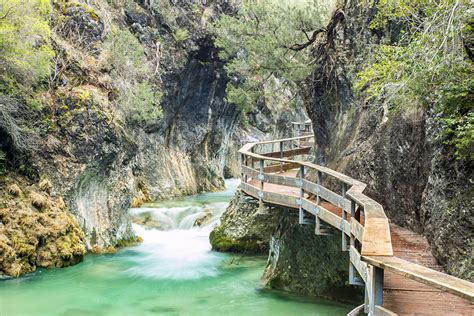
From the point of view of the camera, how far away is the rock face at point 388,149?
21.1 feet

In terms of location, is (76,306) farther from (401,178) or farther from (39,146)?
(401,178)

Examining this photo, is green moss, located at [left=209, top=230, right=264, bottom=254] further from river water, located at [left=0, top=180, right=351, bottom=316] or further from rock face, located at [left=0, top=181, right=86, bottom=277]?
rock face, located at [left=0, top=181, right=86, bottom=277]

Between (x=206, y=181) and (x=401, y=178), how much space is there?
24.4m

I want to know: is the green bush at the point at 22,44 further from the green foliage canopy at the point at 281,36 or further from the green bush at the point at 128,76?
the green foliage canopy at the point at 281,36

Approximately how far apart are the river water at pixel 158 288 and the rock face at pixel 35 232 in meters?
0.43

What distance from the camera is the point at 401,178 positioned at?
30.6ft

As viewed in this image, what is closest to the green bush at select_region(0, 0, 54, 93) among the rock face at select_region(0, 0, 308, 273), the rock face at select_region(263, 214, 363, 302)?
the rock face at select_region(0, 0, 308, 273)

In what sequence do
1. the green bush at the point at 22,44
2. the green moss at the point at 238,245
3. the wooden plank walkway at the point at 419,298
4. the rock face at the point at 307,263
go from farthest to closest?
the green moss at the point at 238,245 < the green bush at the point at 22,44 < the rock face at the point at 307,263 < the wooden plank walkway at the point at 419,298

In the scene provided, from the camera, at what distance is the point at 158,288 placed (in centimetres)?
1365

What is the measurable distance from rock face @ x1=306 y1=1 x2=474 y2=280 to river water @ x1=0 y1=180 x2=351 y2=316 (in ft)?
11.1

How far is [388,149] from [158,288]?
7.76 m

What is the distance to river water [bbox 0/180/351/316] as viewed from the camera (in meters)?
11.5

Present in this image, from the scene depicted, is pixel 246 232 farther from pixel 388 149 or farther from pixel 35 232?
pixel 388 149

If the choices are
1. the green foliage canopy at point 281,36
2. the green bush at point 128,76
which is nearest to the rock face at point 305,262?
the green foliage canopy at point 281,36
